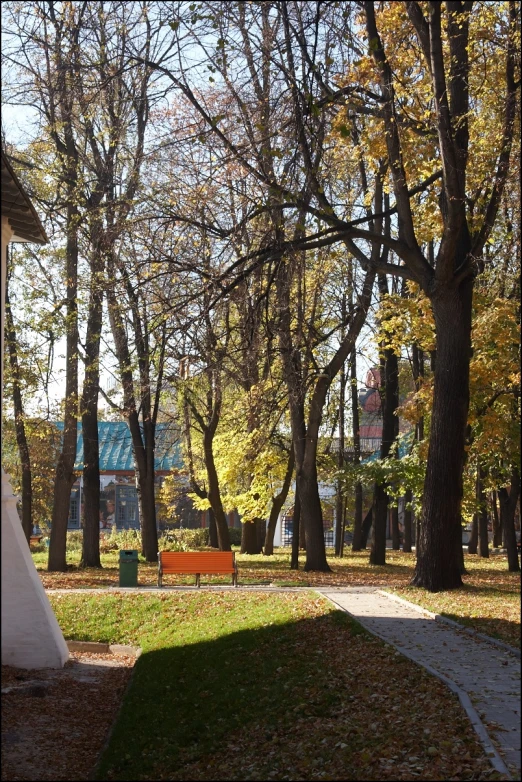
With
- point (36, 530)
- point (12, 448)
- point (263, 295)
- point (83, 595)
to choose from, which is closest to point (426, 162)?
point (263, 295)

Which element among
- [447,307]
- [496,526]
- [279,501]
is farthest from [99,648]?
[496,526]

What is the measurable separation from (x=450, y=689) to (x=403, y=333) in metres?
14.5

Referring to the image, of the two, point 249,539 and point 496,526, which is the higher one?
point 496,526

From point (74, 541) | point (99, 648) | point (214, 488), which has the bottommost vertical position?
point (99, 648)

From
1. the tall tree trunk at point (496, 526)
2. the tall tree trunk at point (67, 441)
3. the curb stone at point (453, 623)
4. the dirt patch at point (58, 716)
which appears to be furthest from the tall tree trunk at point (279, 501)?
the dirt patch at point (58, 716)

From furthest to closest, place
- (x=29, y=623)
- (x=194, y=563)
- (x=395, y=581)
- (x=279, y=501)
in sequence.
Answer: (x=279, y=501) < (x=395, y=581) < (x=194, y=563) < (x=29, y=623)

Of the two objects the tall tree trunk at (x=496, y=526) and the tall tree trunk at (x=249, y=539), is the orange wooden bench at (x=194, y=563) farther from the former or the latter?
the tall tree trunk at (x=496, y=526)

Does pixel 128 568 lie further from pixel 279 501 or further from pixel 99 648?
pixel 279 501

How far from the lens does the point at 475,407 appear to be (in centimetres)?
2069

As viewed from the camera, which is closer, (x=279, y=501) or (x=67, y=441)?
(x=67, y=441)

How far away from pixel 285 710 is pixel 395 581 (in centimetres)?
1240

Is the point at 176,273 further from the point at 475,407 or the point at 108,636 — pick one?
the point at 475,407

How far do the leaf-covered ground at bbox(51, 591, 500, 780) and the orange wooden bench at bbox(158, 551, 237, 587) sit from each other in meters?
4.91

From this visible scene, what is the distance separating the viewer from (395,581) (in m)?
20.6
